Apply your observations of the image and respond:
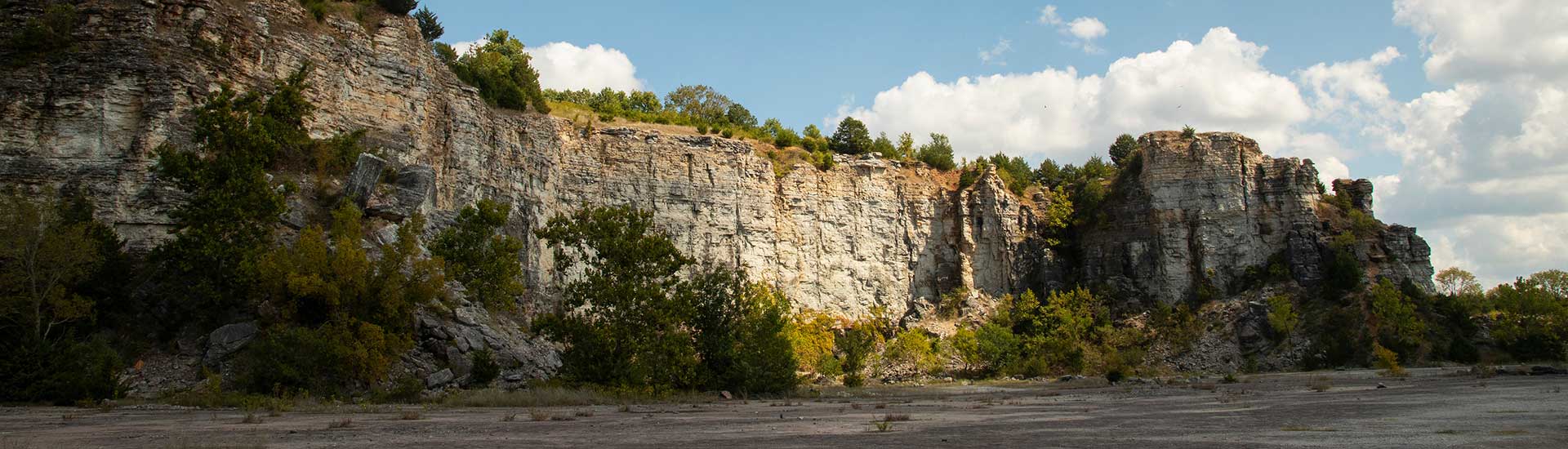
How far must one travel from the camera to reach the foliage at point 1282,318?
59438 millimetres

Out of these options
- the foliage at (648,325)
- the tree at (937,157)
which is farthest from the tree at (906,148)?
the foliage at (648,325)

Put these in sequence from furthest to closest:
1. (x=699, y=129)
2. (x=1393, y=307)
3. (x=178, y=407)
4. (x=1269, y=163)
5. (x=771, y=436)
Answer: (x=1269, y=163)
(x=699, y=129)
(x=1393, y=307)
(x=178, y=407)
(x=771, y=436)

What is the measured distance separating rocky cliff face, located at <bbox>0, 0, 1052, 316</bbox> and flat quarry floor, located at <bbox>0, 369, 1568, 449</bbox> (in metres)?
13.8

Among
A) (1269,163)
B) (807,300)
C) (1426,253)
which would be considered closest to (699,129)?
(807,300)

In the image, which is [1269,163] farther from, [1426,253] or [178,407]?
[178,407]

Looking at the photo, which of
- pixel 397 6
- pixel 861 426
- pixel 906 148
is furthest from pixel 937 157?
pixel 861 426

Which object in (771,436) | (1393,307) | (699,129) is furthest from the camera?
(699,129)

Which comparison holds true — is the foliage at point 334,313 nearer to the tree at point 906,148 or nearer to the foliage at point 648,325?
the foliage at point 648,325

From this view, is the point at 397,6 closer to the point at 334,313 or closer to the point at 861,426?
the point at 334,313

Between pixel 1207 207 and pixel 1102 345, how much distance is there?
12826 millimetres

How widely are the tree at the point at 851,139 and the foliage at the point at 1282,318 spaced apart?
29.2 m

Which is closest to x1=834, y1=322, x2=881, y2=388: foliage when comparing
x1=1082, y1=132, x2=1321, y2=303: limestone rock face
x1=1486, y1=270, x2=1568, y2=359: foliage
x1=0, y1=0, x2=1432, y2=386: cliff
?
x1=0, y1=0, x2=1432, y2=386: cliff

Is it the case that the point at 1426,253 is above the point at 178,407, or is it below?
above

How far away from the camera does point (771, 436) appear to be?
13.0 m
